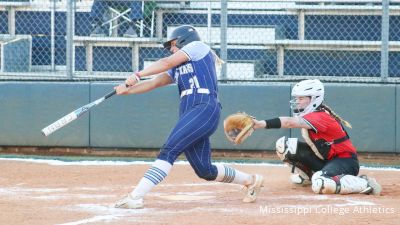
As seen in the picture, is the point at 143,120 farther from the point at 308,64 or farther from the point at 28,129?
the point at 308,64

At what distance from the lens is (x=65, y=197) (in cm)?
768

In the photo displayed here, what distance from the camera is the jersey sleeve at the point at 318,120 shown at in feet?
26.0

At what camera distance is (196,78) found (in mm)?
7066

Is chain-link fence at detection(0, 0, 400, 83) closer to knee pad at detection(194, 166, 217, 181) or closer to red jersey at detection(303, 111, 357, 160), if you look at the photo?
red jersey at detection(303, 111, 357, 160)

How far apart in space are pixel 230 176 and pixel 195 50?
109 cm

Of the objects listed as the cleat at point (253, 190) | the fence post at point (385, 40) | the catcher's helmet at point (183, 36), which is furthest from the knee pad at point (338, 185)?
the fence post at point (385, 40)

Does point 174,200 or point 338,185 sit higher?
point 338,185

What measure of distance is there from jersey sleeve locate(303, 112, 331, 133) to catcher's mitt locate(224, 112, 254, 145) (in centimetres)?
67

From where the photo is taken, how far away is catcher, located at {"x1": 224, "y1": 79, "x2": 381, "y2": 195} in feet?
25.6

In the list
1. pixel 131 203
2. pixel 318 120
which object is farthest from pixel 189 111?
pixel 318 120

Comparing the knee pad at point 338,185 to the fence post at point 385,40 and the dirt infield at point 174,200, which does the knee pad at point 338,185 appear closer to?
the dirt infield at point 174,200

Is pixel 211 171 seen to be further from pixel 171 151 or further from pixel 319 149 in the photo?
pixel 319 149

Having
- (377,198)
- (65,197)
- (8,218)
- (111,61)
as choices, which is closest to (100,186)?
(65,197)

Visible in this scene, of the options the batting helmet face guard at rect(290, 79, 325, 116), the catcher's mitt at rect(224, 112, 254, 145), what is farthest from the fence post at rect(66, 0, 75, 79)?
the catcher's mitt at rect(224, 112, 254, 145)
